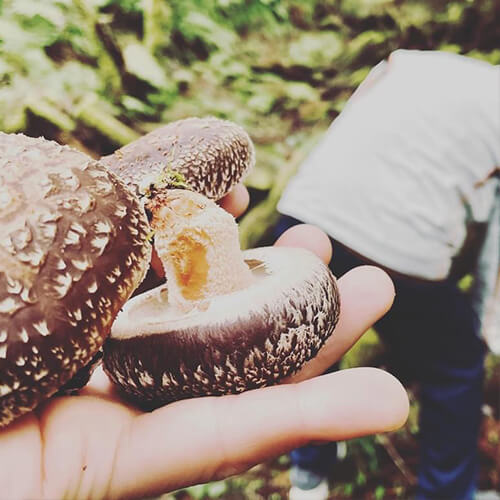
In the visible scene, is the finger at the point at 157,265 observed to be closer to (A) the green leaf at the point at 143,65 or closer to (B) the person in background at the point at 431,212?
(B) the person in background at the point at 431,212

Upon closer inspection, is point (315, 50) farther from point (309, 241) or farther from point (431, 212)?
point (309, 241)

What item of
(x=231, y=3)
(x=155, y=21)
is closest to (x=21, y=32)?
(x=155, y=21)

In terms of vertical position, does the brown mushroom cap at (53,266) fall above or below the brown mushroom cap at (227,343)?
above

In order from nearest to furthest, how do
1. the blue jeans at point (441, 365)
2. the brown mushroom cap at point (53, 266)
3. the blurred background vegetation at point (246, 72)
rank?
1. the brown mushroom cap at point (53, 266)
2. the blue jeans at point (441, 365)
3. the blurred background vegetation at point (246, 72)

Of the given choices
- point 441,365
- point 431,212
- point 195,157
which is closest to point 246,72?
point 431,212

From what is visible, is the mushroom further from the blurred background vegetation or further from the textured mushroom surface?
the blurred background vegetation

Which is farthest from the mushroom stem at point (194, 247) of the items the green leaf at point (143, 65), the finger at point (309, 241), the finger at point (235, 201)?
the green leaf at point (143, 65)

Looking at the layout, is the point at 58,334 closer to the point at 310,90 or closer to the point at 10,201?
the point at 10,201

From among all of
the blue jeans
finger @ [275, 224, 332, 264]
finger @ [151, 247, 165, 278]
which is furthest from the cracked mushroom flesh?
the blue jeans
